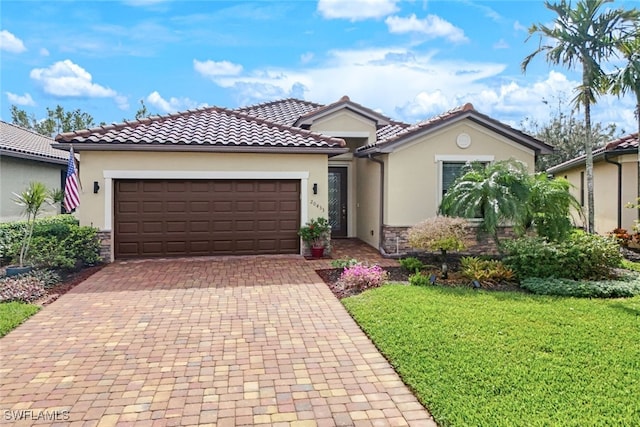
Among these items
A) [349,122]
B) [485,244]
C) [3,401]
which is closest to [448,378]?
[3,401]

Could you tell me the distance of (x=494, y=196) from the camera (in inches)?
417

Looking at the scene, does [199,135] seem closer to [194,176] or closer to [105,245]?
[194,176]

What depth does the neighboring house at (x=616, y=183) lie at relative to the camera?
1487cm

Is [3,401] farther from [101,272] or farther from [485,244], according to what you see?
[485,244]

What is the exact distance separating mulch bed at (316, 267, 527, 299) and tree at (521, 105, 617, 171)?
21.4 m

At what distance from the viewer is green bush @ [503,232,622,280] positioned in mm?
9914

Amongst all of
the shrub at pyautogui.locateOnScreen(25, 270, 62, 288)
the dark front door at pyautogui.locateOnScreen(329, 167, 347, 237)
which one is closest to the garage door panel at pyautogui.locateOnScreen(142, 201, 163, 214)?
the shrub at pyautogui.locateOnScreen(25, 270, 62, 288)

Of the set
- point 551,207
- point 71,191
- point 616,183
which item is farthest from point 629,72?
point 71,191

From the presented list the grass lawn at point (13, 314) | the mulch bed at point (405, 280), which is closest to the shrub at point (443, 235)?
the mulch bed at point (405, 280)

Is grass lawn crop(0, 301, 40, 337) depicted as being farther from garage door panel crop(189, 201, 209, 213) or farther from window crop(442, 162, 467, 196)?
window crop(442, 162, 467, 196)

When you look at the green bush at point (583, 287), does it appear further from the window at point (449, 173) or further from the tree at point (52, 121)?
the tree at point (52, 121)

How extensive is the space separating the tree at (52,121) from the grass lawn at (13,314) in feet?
125

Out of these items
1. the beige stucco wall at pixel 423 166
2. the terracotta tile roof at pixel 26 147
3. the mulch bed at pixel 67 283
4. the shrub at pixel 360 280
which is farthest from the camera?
the terracotta tile roof at pixel 26 147

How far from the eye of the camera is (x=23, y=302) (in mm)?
8289
